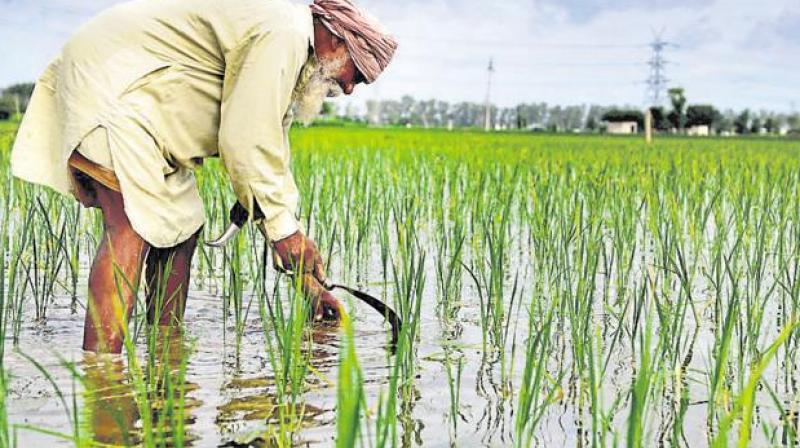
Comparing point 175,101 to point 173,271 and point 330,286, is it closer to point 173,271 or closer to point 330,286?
point 173,271

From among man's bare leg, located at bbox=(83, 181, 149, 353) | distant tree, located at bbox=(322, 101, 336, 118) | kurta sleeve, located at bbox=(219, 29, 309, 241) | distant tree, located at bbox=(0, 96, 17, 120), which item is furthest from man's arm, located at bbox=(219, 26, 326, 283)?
distant tree, located at bbox=(322, 101, 336, 118)

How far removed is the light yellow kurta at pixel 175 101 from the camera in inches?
102

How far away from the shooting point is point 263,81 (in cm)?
257

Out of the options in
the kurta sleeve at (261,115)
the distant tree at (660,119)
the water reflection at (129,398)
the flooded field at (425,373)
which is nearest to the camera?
the flooded field at (425,373)

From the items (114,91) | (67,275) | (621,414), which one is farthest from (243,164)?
(67,275)

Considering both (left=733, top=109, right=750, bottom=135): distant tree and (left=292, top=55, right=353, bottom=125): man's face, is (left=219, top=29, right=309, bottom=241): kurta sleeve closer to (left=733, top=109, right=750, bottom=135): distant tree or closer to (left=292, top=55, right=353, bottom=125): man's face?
(left=292, top=55, right=353, bottom=125): man's face

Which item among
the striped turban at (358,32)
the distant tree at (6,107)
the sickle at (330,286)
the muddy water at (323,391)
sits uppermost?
the distant tree at (6,107)

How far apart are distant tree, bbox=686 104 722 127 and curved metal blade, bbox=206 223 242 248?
6744cm

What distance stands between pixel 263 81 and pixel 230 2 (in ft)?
0.85

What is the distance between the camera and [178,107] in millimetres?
2732

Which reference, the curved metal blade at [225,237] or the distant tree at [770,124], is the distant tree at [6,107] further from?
the distant tree at [770,124]

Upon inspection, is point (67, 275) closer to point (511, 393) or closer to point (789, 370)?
point (511, 393)

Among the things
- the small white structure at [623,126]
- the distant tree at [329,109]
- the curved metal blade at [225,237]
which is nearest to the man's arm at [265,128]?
the curved metal blade at [225,237]

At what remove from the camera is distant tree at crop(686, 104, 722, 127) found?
223 ft
